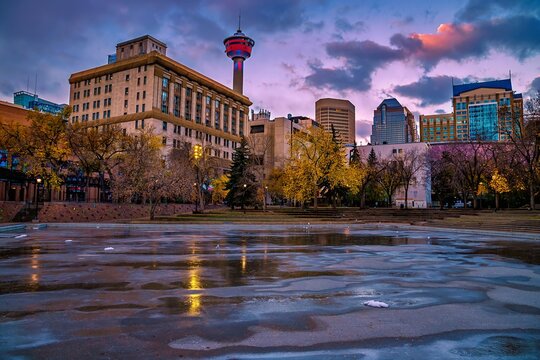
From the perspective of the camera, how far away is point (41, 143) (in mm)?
45219

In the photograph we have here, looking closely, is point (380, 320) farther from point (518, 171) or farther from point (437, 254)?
point (518, 171)

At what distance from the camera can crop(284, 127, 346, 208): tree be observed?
5300cm

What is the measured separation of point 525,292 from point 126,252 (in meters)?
13.9

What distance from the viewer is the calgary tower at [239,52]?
593 ft

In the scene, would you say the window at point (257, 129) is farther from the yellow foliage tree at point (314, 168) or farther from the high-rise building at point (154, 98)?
the yellow foliage tree at point (314, 168)

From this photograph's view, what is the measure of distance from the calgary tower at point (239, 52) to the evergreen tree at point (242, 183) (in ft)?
414

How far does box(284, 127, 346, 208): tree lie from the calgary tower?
131 m

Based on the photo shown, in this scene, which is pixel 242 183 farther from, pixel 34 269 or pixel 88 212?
pixel 34 269

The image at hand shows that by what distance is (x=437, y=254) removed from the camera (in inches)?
642

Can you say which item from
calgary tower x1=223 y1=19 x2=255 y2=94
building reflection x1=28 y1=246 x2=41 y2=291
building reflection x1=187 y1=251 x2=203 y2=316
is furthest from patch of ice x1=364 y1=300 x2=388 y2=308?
calgary tower x1=223 y1=19 x2=255 y2=94

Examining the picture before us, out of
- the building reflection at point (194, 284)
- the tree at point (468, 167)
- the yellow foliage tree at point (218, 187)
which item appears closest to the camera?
the building reflection at point (194, 284)

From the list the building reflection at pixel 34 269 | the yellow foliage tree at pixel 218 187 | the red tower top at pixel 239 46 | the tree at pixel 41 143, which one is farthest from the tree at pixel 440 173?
the red tower top at pixel 239 46

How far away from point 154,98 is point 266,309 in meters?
96.4

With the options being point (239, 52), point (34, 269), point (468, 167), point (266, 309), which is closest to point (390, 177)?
point (468, 167)
